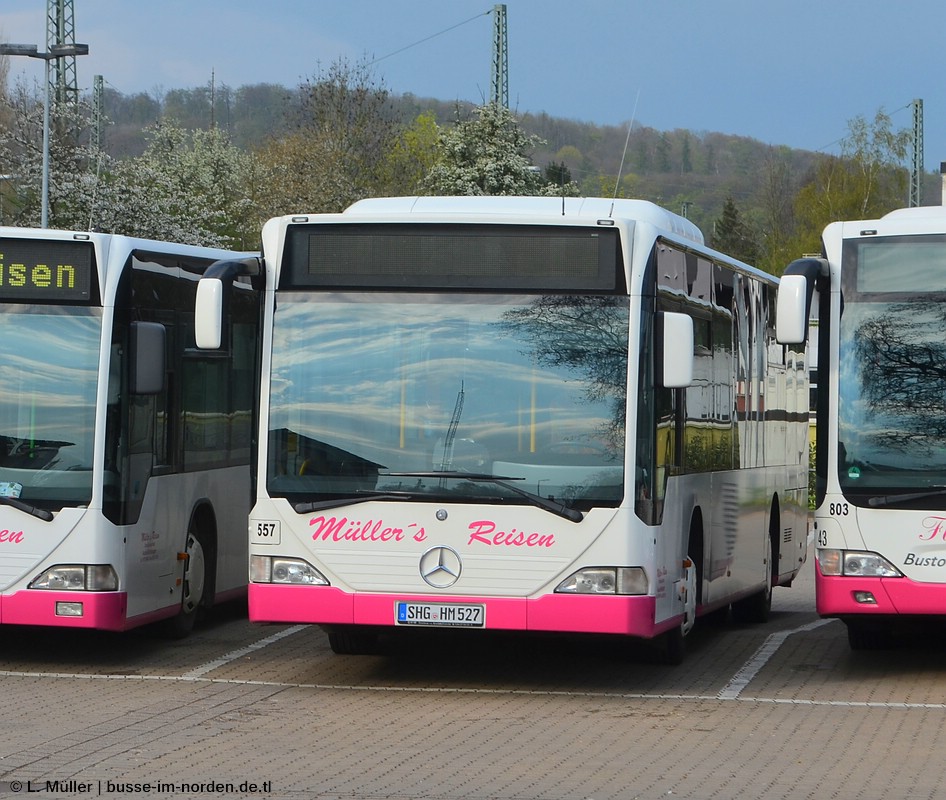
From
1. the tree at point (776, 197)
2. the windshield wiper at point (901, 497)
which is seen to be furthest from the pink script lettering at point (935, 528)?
the tree at point (776, 197)

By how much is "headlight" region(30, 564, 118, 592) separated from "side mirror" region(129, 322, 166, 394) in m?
1.20

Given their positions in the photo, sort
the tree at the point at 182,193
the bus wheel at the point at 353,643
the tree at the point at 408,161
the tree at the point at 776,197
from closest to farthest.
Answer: the bus wheel at the point at 353,643, the tree at the point at 182,193, the tree at the point at 408,161, the tree at the point at 776,197

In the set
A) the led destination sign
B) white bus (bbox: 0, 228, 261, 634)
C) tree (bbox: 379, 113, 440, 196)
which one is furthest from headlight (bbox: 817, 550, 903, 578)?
tree (bbox: 379, 113, 440, 196)

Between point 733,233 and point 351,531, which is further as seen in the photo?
point 733,233

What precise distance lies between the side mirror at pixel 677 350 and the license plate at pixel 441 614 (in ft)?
5.83

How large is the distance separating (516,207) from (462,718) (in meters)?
3.46

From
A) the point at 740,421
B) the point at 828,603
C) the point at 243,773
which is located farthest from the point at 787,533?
the point at 243,773

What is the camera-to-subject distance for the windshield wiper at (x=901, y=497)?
37.4 ft

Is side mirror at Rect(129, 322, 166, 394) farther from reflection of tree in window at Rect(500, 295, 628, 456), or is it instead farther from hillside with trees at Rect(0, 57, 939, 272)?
hillside with trees at Rect(0, 57, 939, 272)

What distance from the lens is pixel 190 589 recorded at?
13.8 metres

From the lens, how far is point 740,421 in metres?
14.5

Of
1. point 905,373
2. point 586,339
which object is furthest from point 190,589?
point 905,373

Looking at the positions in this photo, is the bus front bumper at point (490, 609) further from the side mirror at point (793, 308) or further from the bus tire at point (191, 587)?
the bus tire at point (191, 587)

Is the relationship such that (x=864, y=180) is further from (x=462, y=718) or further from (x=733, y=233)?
(x=462, y=718)
